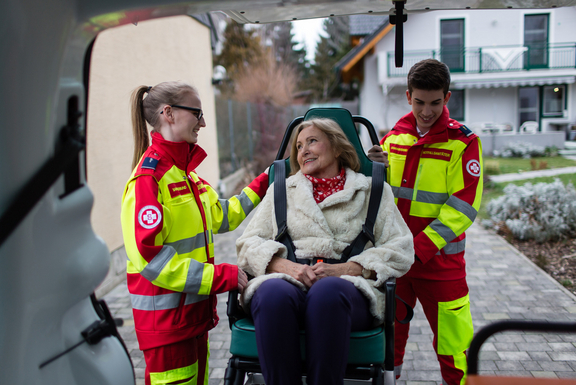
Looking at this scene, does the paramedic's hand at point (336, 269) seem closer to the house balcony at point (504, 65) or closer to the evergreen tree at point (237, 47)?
the house balcony at point (504, 65)

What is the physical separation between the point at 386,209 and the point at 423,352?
1.70m

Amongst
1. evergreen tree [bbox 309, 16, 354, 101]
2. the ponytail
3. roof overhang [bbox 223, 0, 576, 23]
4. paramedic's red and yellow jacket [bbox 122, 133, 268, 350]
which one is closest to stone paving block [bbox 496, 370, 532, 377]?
paramedic's red and yellow jacket [bbox 122, 133, 268, 350]

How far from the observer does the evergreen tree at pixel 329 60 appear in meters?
35.9

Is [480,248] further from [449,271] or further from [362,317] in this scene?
[362,317]

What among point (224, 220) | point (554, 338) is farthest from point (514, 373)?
point (224, 220)

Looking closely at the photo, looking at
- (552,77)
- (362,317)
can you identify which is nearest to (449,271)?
(362,317)

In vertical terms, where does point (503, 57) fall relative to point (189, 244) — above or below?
above

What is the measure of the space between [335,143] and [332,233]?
1.88 ft

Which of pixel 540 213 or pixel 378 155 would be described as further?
pixel 540 213

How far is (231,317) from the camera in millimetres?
2186

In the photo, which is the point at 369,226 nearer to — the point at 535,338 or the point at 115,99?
the point at 535,338

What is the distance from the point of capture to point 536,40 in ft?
67.5

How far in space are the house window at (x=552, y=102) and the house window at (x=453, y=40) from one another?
4308 millimetres

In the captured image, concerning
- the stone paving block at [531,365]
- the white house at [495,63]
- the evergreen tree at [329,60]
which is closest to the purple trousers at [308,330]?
the stone paving block at [531,365]
